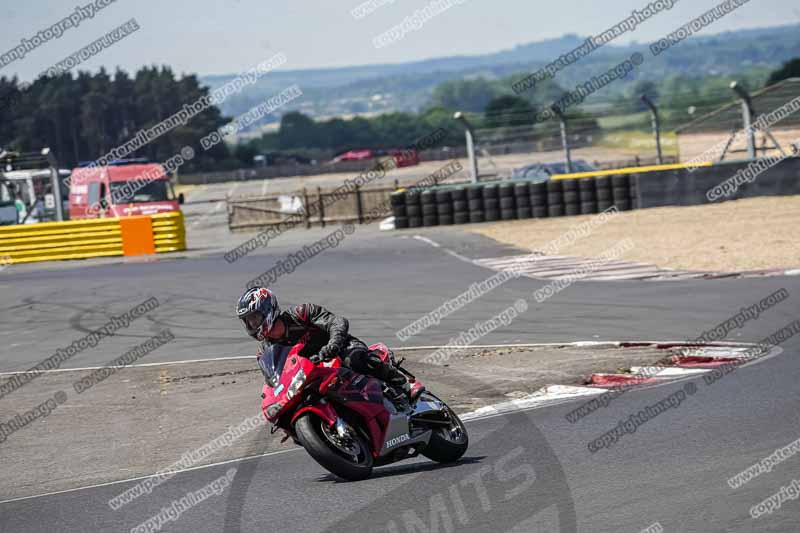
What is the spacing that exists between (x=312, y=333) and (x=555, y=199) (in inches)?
955

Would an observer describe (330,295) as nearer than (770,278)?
No

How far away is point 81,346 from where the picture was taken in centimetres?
1644

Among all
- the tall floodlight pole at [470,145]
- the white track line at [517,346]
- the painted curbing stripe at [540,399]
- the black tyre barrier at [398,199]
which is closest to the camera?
the painted curbing stripe at [540,399]

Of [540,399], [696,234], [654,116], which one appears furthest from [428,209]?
[540,399]

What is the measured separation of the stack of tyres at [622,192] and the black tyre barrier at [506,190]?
273cm

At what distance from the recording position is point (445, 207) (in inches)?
1276

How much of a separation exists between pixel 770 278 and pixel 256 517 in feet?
43.2

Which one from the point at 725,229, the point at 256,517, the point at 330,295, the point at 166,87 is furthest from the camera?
the point at 166,87

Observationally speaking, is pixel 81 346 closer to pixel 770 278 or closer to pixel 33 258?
pixel 770 278

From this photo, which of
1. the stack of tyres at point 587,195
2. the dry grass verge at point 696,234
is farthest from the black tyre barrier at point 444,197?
the stack of tyres at point 587,195

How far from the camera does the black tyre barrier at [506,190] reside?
32.1 metres

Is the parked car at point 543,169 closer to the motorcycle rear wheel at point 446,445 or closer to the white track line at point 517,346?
the white track line at point 517,346

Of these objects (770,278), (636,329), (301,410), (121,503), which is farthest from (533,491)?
(770,278)

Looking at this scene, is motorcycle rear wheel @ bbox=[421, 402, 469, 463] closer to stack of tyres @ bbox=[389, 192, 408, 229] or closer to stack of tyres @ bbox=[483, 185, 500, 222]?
stack of tyres @ bbox=[483, 185, 500, 222]
